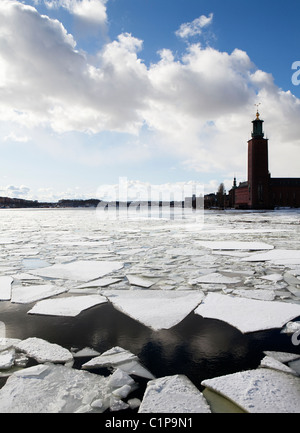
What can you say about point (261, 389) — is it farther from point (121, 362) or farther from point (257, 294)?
point (257, 294)

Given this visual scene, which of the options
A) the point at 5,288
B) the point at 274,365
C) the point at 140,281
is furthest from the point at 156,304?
the point at 5,288

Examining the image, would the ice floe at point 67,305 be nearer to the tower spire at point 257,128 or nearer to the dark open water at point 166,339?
the dark open water at point 166,339

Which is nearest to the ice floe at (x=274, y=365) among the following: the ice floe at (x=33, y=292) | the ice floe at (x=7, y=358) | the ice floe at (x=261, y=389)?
the ice floe at (x=261, y=389)

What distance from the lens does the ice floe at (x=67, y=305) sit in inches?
100

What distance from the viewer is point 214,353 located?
1820mm

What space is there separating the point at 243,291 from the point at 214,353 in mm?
1447

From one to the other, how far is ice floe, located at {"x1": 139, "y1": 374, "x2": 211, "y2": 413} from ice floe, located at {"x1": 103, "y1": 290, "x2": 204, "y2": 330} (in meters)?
0.73

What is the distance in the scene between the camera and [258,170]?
191ft

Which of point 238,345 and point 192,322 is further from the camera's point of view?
point 192,322

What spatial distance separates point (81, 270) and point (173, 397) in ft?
10.2

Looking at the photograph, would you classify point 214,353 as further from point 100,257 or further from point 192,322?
point 100,257

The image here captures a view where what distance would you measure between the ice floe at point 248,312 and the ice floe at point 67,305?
1070mm
